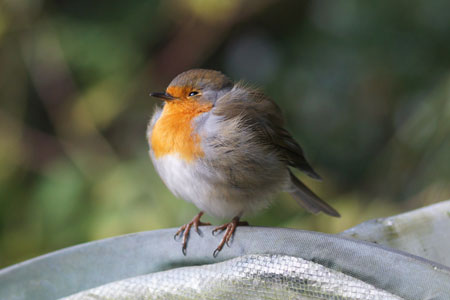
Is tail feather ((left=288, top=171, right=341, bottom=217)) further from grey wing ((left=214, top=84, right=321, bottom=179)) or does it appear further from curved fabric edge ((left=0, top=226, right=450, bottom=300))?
curved fabric edge ((left=0, top=226, right=450, bottom=300))

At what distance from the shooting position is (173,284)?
149 cm

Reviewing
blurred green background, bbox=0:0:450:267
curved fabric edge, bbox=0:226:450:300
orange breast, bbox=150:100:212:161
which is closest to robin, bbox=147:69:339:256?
orange breast, bbox=150:100:212:161

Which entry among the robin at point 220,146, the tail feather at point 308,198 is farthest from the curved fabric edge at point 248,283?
the tail feather at point 308,198

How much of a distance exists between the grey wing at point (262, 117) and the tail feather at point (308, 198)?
14 cm

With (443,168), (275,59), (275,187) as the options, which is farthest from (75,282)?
(275,59)

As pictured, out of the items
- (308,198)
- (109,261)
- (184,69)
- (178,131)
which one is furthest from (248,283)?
(184,69)

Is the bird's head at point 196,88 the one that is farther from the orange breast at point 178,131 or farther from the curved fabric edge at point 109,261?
the curved fabric edge at point 109,261

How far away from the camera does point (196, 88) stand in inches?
87.4

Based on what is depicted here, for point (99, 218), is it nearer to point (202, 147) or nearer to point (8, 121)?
point (8, 121)

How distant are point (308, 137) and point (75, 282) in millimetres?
2348

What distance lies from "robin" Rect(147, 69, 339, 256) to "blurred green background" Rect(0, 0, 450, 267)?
3.60 feet

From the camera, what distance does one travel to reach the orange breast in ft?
6.66

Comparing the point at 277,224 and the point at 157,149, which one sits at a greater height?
the point at 157,149

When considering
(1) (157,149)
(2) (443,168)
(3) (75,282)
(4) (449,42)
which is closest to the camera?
(3) (75,282)
